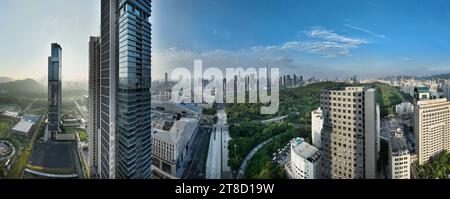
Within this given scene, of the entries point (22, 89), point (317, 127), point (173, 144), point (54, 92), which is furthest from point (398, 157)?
point (22, 89)

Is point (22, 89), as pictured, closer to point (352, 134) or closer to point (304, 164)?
point (304, 164)

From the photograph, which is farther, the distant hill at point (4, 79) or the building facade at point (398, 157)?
the distant hill at point (4, 79)

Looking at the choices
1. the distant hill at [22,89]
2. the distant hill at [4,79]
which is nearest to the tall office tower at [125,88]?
the distant hill at [22,89]

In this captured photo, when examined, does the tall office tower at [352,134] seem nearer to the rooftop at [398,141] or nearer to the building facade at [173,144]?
the rooftop at [398,141]

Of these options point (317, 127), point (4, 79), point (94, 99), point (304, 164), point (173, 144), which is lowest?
point (304, 164)

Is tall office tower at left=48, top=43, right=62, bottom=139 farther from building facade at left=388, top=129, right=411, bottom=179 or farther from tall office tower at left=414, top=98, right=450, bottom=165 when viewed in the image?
tall office tower at left=414, top=98, right=450, bottom=165

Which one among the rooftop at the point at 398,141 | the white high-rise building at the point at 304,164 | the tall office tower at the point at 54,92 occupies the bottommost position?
the white high-rise building at the point at 304,164
